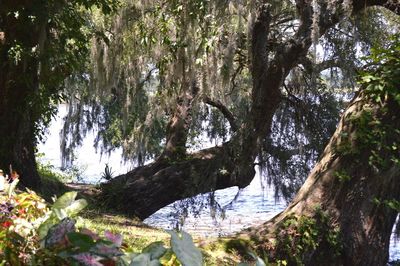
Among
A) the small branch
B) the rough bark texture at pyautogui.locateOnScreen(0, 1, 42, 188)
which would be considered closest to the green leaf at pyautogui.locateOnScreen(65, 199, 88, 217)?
the rough bark texture at pyautogui.locateOnScreen(0, 1, 42, 188)

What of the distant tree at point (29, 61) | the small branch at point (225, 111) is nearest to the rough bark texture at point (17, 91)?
the distant tree at point (29, 61)

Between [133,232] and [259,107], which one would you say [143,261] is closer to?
[133,232]

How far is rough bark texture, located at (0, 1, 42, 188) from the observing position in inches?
260

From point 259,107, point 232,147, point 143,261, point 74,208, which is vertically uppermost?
point 259,107

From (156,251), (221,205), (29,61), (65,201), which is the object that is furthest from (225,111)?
(156,251)

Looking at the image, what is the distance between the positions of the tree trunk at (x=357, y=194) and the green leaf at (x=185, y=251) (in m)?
3.20

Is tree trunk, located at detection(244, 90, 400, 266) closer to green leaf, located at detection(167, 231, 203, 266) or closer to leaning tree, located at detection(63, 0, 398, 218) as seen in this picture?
leaning tree, located at detection(63, 0, 398, 218)

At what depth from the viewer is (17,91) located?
6.96 m

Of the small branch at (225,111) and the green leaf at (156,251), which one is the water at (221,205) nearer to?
the small branch at (225,111)

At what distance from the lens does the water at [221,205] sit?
9.67 m

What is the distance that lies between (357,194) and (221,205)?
5.88 m

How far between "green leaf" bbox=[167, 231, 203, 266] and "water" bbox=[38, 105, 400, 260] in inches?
234

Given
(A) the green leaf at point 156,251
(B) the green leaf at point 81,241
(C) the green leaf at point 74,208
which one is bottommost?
(A) the green leaf at point 156,251

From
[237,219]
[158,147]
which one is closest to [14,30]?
[237,219]
